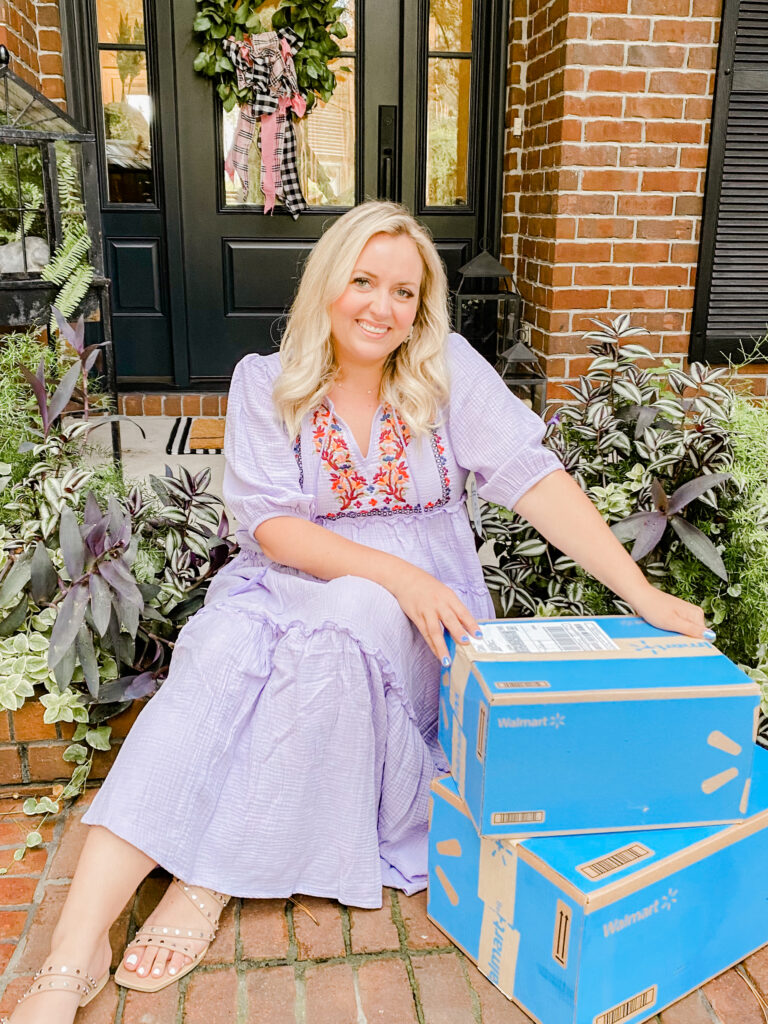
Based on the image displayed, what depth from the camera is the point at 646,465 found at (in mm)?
1959

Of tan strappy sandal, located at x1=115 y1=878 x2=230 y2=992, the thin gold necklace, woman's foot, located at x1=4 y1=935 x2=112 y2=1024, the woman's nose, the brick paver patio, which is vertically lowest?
the brick paver patio

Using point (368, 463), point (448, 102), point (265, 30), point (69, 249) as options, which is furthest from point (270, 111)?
point (368, 463)

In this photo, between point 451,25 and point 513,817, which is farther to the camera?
point 451,25

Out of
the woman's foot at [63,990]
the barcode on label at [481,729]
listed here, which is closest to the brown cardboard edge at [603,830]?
the barcode on label at [481,729]

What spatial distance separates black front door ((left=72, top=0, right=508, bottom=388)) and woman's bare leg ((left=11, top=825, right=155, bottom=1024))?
2.81m

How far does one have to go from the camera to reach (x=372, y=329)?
1688 millimetres

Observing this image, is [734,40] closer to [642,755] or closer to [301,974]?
[642,755]

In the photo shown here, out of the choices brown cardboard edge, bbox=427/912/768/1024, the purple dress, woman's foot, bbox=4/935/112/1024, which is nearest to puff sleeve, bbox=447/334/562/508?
the purple dress

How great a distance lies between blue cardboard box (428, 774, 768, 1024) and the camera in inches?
47.4

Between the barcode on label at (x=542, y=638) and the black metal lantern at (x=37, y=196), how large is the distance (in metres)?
1.71

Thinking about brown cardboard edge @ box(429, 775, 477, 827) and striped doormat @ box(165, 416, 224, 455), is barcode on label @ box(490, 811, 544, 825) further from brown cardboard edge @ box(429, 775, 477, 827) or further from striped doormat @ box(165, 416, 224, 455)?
striped doormat @ box(165, 416, 224, 455)

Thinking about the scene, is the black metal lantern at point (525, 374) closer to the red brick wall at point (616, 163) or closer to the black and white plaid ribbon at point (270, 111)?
the red brick wall at point (616, 163)

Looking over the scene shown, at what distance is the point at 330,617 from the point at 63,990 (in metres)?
0.64

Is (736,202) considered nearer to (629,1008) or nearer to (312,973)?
(629,1008)
